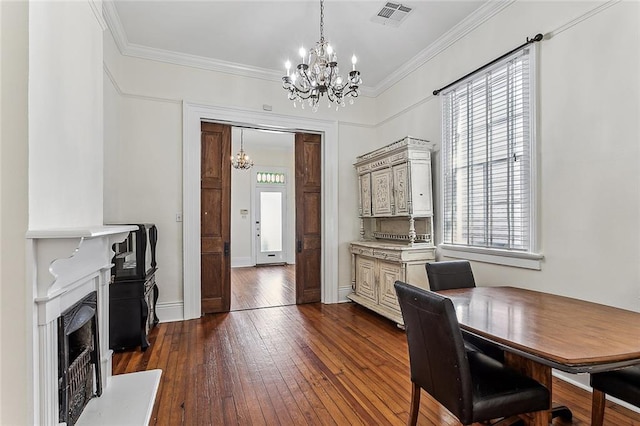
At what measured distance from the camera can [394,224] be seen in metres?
4.59

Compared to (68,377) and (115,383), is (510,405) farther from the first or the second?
(115,383)

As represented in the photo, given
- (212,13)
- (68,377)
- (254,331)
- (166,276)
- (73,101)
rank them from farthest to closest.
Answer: (166,276) → (254,331) → (212,13) → (73,101) → (68,377)

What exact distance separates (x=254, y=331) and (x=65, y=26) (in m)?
3.16

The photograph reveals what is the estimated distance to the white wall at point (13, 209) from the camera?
4.26 ft

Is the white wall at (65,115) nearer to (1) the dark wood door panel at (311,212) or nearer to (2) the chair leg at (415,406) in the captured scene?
(2) the chair leg at (415,406)

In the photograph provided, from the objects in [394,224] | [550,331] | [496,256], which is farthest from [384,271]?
[550,331]

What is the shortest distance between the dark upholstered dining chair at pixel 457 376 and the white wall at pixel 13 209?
177 cm

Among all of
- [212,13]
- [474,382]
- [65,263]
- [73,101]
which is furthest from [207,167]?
[474,382]

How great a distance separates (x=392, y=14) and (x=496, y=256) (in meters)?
2.65

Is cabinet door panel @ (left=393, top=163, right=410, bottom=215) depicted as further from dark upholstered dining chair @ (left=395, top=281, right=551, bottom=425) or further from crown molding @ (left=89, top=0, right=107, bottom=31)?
crown molding @ (left=89, top=0, right=107, bottom=31)

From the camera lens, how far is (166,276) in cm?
407

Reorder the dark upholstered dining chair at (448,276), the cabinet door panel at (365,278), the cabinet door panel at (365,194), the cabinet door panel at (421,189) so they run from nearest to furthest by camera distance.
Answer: the dark upholstered dining chair at (448,276) < the cabinet door panel at (421,189) < the cabinet door panel at (365,278) < the cabinet door panel at (365,194)

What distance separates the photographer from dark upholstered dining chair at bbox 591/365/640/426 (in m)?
1.53

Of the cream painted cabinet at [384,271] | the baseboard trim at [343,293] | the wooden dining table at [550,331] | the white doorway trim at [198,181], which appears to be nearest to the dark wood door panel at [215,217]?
the white doorway trim at [198,181]
